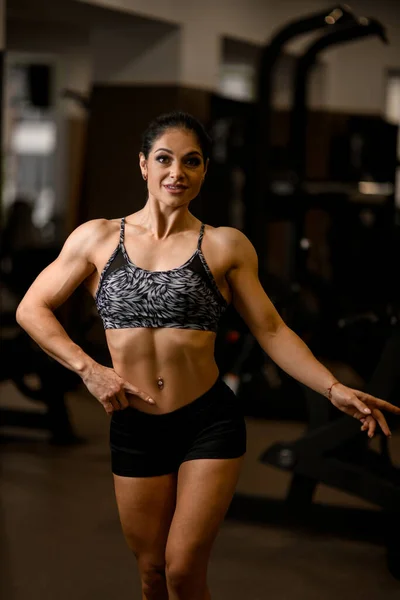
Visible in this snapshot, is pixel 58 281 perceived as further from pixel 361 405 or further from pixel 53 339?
pixel 361 405

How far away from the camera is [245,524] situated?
13.9 ft

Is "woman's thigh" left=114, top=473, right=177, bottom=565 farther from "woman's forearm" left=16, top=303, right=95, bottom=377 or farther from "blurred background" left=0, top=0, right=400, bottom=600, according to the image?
"blurred background" left=0, top=0, right=400, bottom=600

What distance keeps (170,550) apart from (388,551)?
164 centimetres

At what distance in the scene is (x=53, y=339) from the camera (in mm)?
2338

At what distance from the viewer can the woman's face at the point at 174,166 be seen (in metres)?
2.34

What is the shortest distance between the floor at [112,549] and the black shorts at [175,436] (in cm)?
112

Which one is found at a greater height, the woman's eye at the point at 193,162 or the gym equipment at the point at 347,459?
the woman's eye at the point at 193,162

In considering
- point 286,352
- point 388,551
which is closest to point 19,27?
point 388,551

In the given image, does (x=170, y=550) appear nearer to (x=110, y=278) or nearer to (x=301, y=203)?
(x=110, y=278)

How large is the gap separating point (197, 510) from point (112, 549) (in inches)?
64.3

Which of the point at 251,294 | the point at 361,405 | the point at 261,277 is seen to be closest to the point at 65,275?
the point at 251,294

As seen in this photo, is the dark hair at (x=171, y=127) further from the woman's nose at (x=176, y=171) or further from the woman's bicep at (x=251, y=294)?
the woman's bicep at (x=251, y=294)

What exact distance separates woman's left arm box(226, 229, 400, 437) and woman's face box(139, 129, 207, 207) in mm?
174

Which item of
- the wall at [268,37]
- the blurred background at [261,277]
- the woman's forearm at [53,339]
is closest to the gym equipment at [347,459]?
the blurred background at [261,277]
